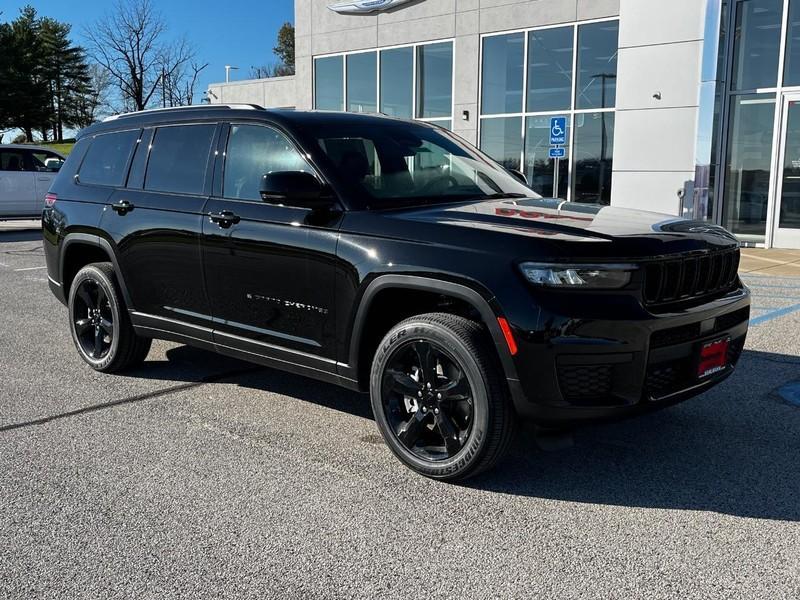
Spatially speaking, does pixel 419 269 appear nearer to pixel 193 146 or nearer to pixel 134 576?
pixel 134 576

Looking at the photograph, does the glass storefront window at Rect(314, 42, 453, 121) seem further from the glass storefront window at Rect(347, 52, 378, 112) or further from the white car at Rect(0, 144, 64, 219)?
the white car at Rect(0, 144, 64, 219)

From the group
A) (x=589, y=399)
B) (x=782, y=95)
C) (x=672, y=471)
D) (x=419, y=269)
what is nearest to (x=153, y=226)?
(x=419, y=269)

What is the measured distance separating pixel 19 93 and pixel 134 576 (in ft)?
252

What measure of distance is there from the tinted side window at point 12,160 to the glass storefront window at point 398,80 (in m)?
9.03

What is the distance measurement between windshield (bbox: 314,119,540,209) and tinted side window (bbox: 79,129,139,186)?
70.7 inches

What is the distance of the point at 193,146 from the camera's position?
487 centimetres

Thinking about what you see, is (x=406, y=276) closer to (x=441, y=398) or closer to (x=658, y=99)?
(x=441, y=398)

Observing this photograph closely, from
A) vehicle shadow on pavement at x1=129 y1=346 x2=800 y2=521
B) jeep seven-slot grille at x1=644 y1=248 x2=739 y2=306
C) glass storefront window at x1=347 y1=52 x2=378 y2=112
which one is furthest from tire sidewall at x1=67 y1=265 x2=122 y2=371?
glass storefront window at x1=347 y1=52 x2=378 y2=112

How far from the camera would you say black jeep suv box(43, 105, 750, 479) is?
3.25 metres

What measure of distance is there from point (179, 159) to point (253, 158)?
0.73 m

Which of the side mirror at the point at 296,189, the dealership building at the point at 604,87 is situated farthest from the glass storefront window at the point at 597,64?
the side mirror at the point at 296,189

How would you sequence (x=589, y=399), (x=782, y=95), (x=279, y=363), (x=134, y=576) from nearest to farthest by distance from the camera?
1. (x=134, y=576)
2. (x=589, y=399)
3. (x=279, y=363)
4. (x=782, y=95)

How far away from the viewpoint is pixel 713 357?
366 centimetres

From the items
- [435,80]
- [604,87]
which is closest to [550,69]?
[604,87]
